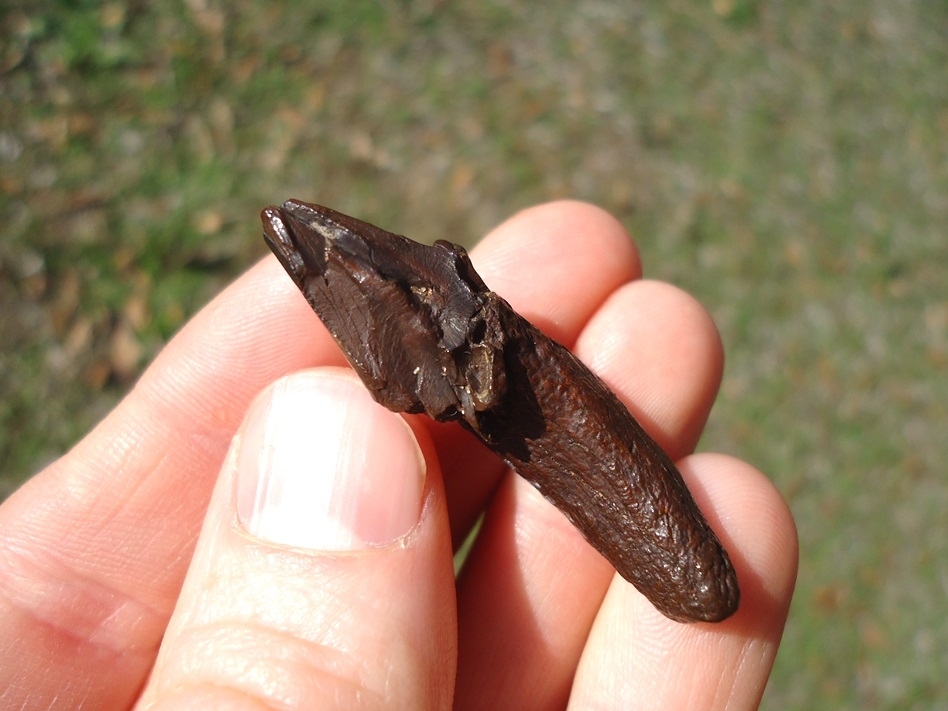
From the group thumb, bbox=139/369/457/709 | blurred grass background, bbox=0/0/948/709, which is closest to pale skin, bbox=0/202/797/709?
thumb, bbox=139/369/457/709

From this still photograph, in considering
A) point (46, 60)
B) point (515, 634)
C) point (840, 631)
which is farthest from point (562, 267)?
point (46, 60)

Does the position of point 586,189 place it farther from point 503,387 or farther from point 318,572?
point 318,572

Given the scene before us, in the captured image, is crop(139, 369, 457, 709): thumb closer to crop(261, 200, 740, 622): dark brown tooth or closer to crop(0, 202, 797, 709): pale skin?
crop(0, 202, 797, 709): pale skin

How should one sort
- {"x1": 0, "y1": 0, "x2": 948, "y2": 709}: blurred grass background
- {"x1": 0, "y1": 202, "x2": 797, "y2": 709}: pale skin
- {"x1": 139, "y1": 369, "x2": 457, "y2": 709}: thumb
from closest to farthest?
{"x1": 139, "y1": 369, "x2": 457, "y2": 709}: thumb
{"x1": 0, "y1": 202, "x2": 797, "y2": 709}: pale skin
{"x1": 0, "y1": 0, "x2": 948, "y2": 709}: blurred grass background

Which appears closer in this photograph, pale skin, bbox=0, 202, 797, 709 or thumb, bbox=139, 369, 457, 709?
thumb, bbox=139, 369, 457, 709

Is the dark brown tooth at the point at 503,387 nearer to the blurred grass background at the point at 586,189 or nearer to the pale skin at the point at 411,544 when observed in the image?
the pale skin at the point at 411,544

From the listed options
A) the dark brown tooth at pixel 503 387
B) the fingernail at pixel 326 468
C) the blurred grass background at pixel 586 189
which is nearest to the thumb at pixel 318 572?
the fingernail at pixel 326 468
